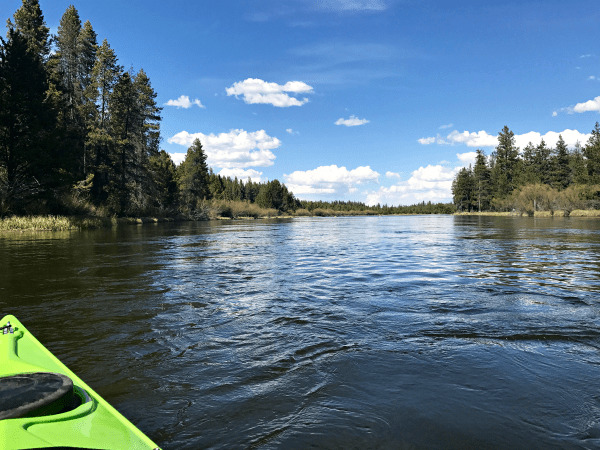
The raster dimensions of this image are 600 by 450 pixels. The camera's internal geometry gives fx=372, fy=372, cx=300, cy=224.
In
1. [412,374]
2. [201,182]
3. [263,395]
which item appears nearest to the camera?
[263,395]

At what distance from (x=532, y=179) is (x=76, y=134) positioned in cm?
7929

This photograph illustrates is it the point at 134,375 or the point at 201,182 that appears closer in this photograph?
the point at 134,375

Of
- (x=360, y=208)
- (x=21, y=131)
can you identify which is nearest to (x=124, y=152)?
(x=21, y=131)

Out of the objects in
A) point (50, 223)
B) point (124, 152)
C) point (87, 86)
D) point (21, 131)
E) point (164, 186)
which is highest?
point (87, 86)

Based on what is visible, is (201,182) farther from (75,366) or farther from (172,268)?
(75,366)

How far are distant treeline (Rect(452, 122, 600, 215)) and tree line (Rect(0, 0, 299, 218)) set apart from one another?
197 ft

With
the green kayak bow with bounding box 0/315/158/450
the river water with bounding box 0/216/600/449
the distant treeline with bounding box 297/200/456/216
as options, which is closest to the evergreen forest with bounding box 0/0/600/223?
the river water with bounding box 0/216/600/449

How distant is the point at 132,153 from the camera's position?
44.2 meters

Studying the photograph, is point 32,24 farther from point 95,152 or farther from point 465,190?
point 465,190

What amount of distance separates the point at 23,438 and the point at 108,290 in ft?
22.2

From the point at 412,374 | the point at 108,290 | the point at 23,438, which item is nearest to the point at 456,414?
the point at 412,374

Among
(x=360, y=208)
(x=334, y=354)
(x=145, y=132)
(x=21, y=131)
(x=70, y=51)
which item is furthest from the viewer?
(x=360, y=208)

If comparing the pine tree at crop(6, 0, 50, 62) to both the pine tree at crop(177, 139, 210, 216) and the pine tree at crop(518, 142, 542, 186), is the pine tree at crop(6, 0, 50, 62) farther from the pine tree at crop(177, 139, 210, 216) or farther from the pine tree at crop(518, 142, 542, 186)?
the pine tree at crop(518, 142, 542, 186)

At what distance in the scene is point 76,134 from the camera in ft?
119
